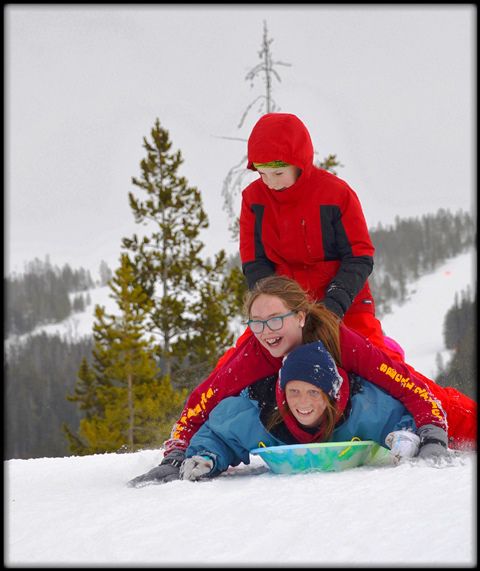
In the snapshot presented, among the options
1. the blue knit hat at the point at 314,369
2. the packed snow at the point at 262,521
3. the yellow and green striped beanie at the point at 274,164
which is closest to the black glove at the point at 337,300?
the blue knit hat at the point at 314,369

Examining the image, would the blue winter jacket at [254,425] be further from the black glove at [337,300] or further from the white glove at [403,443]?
the black glove at [337,300]

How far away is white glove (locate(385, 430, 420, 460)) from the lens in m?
2.18

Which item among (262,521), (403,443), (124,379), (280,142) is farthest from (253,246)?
(124,379)

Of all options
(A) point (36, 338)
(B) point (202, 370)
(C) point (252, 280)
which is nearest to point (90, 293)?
(A) point (36, 338)

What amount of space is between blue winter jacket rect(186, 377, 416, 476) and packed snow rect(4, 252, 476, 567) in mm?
168

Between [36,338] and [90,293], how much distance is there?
188 feet

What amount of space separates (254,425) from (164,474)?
392 mm

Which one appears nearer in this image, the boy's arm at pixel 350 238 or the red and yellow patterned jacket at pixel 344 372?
the red and yellow patterned jacket at pixel 344 372

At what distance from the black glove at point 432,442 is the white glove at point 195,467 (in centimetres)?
73

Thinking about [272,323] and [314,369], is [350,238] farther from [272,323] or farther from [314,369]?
[314,369]

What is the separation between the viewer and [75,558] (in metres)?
1.40

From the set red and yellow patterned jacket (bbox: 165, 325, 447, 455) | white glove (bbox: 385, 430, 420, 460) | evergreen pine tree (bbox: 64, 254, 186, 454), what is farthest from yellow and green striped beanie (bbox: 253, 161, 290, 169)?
evergreen pine tree (bbox: 64, 254, 186, 454)

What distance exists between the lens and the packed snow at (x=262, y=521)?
1280 mm

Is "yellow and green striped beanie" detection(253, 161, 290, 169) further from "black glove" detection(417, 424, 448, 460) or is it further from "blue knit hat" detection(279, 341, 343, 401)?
"black glove" detection(417, 424, 448, 460)
